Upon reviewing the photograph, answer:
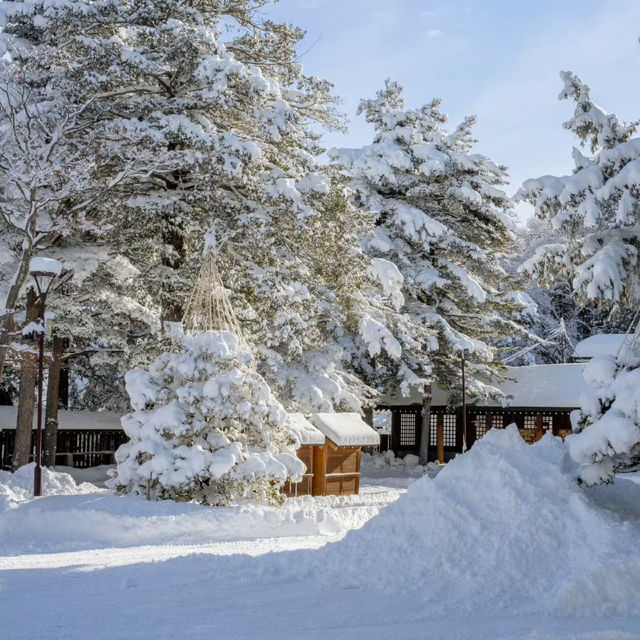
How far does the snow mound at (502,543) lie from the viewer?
7.59 metres

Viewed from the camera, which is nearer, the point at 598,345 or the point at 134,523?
the point at 134,523

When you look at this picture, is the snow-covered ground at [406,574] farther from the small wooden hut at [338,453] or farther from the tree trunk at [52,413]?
the tree trunk at [52,413]

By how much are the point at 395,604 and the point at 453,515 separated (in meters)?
1.71

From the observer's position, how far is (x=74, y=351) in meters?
A: 22.3

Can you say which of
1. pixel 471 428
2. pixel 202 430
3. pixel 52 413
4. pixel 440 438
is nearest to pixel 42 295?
pixel 202 430

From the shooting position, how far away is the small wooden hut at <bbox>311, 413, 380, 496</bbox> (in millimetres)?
19172

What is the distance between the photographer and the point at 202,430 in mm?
14539

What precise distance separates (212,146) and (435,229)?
12754 millimetres

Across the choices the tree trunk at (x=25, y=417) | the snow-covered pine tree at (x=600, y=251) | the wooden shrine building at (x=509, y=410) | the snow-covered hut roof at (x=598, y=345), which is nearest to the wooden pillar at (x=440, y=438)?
the wooden shrine building at (x=509, y=410)

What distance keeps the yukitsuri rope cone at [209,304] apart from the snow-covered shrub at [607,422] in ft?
28.2

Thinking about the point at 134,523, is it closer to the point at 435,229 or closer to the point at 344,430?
the point at 344,430

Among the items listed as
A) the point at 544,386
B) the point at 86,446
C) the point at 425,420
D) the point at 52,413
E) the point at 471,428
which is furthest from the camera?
the point at 471,428

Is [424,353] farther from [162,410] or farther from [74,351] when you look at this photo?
[162,410]

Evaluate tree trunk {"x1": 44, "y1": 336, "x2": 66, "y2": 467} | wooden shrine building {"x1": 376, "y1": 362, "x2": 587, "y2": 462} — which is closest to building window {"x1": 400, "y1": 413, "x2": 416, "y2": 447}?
wooden shrine building {"x1": 376, "y1": 362, "x2": 587, "y2": 462}
